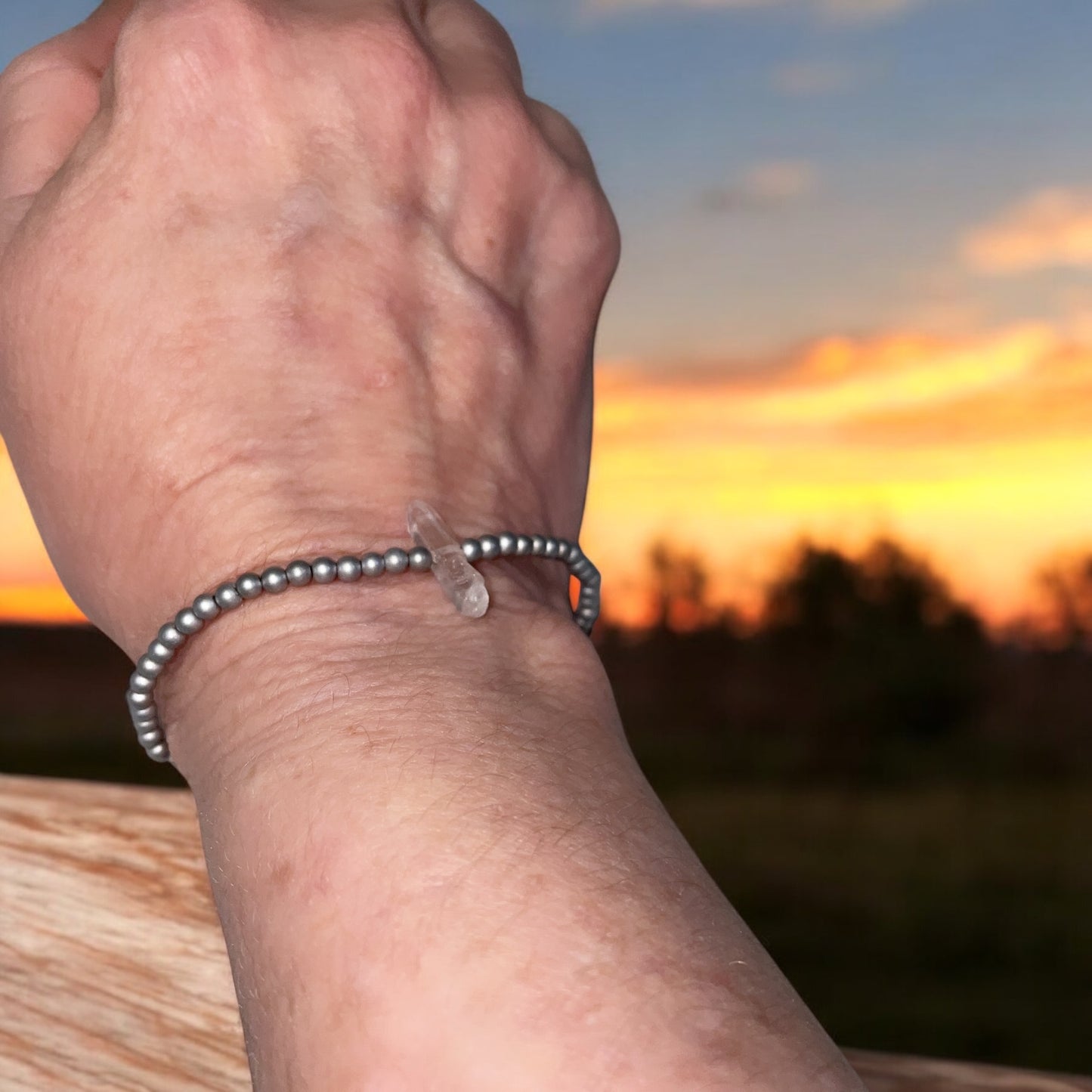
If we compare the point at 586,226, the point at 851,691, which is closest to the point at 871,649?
the point at 851,691

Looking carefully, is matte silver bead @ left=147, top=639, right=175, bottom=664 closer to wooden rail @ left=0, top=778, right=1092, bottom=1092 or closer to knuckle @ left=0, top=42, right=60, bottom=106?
wooden rail @ left=0, top=778, right=1092, bottom=1092

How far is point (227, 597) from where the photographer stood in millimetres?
477

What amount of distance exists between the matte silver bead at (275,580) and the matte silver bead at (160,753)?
12 cm

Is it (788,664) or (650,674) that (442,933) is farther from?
(788,664)

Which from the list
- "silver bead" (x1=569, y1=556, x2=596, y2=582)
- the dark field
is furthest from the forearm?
the dark field

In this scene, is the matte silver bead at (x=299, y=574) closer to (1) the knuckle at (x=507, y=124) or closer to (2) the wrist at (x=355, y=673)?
(2) the wrist at (x=355, y=673)

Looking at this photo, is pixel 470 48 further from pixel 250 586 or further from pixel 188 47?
pixel 250 586

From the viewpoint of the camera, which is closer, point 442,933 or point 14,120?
point 442,933

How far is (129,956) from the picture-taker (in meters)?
0.56

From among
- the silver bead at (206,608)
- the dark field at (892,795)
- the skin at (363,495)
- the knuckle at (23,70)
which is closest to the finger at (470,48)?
the skin at (363,495)

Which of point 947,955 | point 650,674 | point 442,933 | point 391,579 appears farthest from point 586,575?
point 947,955

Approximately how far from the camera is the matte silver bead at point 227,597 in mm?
477

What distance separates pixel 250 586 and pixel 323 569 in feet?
0.10

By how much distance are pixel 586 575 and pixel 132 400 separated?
9.5 inches
